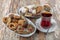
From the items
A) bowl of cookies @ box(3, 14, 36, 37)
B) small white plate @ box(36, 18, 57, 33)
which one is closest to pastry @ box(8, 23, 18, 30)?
bowl of cookies @ box(3, 14, 36, 37)

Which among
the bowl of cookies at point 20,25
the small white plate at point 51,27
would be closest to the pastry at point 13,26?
the bowl of cookies at point 20,25

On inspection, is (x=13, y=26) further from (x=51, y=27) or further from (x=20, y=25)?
(x=51, y=27)

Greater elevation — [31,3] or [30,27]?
[31,3]

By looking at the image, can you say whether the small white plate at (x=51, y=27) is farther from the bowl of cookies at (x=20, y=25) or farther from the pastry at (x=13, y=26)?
the pastry at (x=13, y=26)

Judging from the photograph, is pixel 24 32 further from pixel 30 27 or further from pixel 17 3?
pixel 17 3

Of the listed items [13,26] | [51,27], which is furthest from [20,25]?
[51,27]

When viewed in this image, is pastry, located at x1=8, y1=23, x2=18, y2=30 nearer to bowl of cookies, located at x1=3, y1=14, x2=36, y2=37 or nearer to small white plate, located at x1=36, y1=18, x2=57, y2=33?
bowl of cookies, located at x1=3, y1=14, x2=36, y2=37

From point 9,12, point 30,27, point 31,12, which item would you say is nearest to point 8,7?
point 9,12

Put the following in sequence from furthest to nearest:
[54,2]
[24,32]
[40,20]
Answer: [54,2] → [40,20] → [24,32]
